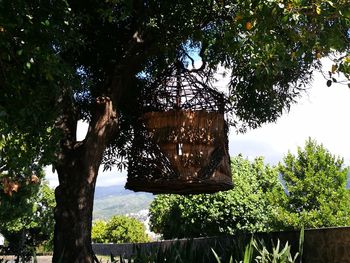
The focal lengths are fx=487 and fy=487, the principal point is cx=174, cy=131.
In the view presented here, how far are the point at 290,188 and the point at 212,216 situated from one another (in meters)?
6.47

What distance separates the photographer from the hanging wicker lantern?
5219mm

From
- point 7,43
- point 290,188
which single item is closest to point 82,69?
point 7,43

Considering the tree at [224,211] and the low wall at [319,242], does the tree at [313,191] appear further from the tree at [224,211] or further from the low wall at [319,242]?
the low wall at [319,242]

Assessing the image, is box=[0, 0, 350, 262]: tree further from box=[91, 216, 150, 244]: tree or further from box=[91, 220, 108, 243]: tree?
box=[91, 220, 108, 243]: tree

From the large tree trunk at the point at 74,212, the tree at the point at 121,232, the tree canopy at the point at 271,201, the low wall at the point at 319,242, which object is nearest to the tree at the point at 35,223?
the tree at the point at 121,232

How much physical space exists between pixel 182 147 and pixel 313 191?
15961mm

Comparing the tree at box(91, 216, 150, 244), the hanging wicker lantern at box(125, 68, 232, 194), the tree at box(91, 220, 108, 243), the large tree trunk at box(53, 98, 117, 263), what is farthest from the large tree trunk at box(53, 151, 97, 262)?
the tree at box(91, 220, 108, 243)

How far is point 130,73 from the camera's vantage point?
686 centimetres

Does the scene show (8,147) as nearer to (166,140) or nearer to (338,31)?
(166,140)

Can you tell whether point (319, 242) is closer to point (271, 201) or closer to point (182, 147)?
point (182, 147)

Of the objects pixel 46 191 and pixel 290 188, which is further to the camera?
pixel 46 191

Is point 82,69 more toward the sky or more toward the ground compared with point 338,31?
more toward the sky

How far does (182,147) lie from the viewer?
17.6 feet

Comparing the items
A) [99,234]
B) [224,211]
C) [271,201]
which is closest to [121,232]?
[99,234]
